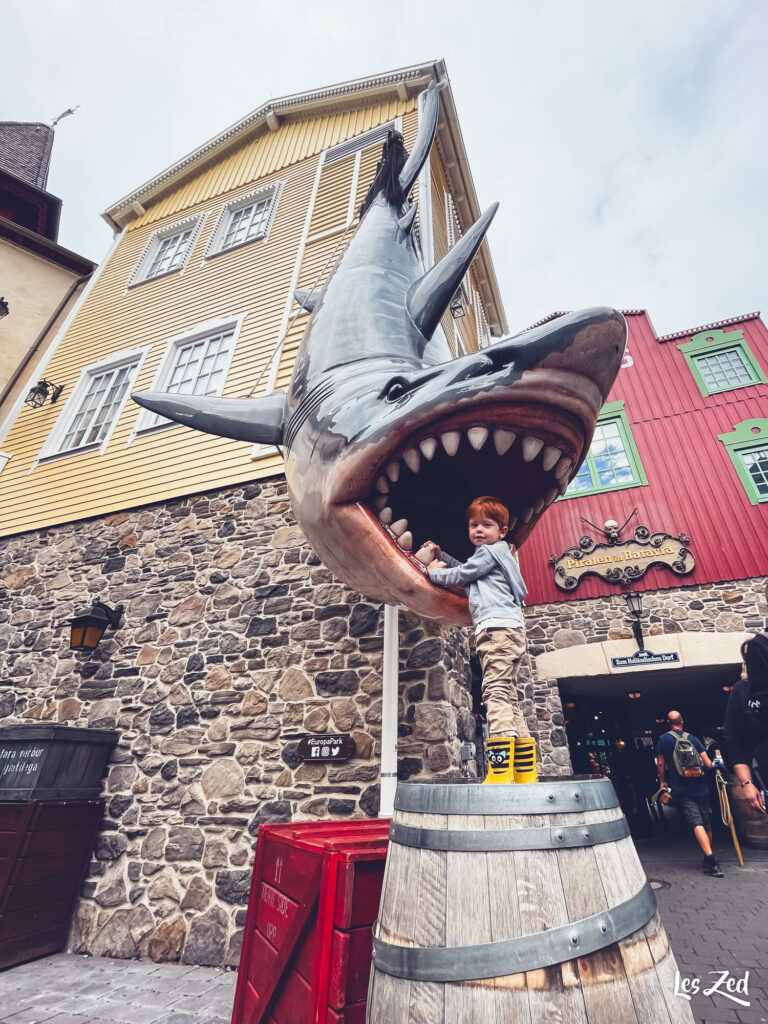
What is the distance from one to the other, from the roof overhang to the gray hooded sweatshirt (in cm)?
1089

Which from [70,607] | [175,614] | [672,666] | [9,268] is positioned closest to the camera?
[175,614]

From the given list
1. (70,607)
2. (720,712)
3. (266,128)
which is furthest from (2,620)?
(720,712)

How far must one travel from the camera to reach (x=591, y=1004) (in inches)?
38.5

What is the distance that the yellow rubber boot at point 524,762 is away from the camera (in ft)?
4.66

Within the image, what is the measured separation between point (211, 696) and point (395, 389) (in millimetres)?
3854

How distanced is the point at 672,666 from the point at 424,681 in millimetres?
5756

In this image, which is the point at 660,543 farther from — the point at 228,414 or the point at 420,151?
the point at 228,414

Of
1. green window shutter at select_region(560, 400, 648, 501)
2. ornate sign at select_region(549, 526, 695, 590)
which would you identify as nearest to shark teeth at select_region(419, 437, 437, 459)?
ornate sign at select_region(549, 526, 695, 590)

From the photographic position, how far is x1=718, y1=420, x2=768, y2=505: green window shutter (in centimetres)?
838

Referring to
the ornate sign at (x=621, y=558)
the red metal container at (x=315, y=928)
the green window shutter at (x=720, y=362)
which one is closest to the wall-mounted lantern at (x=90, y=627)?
the red metal container at (x=315, y=928)

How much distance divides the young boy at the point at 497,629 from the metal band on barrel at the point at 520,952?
1.24ft

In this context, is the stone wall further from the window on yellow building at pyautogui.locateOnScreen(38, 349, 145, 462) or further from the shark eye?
the shark eye

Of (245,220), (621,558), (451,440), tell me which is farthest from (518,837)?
(245,220)

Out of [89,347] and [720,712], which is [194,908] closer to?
[89,347]
